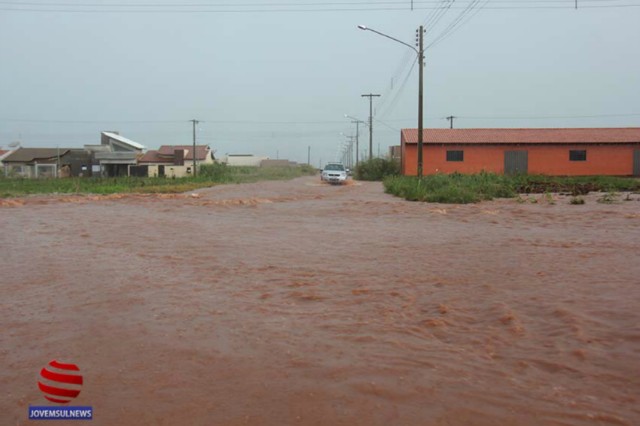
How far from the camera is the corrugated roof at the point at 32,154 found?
240 ft

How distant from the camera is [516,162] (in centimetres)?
4406

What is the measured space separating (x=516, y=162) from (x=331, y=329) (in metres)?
40.7

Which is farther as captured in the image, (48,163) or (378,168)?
(48,163)

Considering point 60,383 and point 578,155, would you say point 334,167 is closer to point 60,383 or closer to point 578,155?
point 578,155

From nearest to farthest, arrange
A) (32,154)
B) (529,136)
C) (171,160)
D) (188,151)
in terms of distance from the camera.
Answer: (529,136)
(32,154)
(171,160)
(188,151)

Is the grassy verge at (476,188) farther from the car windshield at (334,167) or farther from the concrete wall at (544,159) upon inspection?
the car windshield at (334,167)

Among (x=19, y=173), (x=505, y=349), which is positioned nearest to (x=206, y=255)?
(x=505, y=349)

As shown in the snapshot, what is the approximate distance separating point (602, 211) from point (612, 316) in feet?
46.7

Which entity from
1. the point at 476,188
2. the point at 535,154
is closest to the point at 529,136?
the point at 535,154

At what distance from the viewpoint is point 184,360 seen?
17.4ft

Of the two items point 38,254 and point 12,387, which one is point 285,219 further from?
point 12,387

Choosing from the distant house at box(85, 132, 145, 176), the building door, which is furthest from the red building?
the distant house at box(85, 132, 145, 176)

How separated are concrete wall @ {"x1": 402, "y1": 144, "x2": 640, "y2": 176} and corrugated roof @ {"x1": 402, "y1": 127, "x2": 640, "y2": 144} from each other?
382 millimetres

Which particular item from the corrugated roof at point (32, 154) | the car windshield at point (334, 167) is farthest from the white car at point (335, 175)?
the corrugated roof at point (32, 154)
